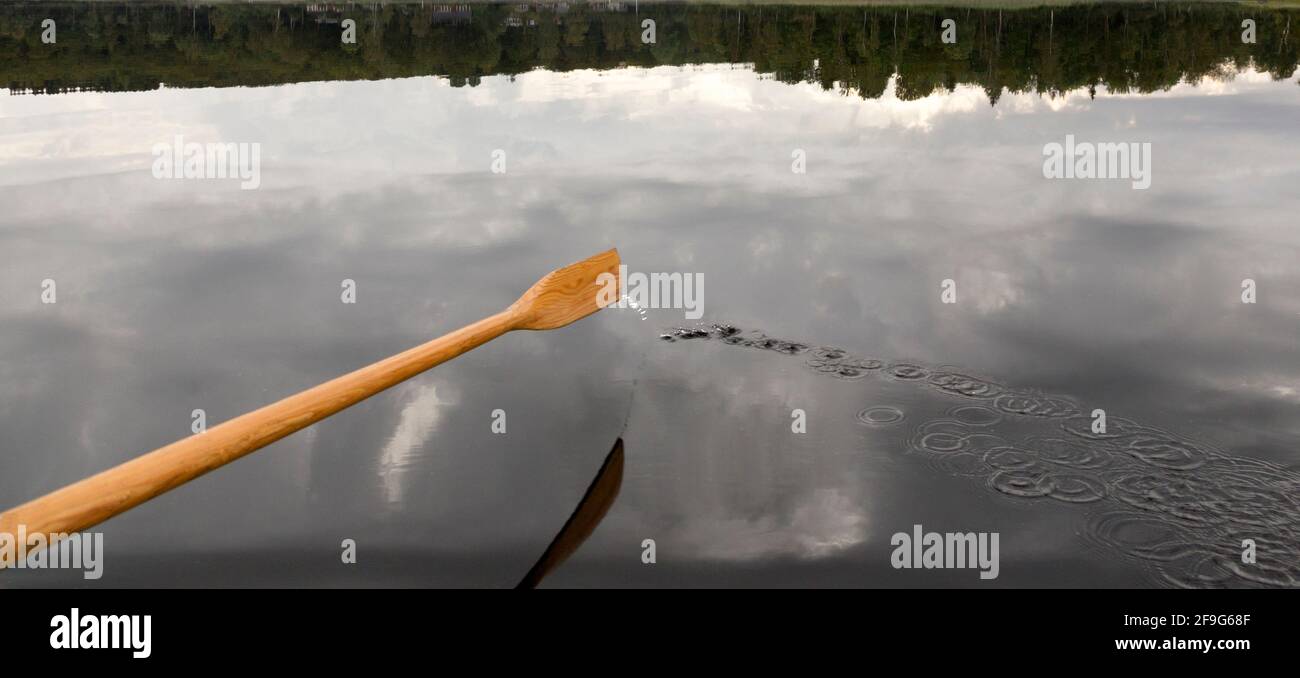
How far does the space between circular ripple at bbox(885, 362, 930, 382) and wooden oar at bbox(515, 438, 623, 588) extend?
3166mm

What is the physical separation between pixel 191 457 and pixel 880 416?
607cm

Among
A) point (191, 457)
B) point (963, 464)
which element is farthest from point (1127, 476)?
point (191, 457)

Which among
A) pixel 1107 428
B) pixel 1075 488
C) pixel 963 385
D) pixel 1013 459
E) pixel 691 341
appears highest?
pixel 691 341

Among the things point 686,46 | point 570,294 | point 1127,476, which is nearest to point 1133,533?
point 1127,476

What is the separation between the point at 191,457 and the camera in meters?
5.99

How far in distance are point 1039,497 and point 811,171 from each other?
13148 mm

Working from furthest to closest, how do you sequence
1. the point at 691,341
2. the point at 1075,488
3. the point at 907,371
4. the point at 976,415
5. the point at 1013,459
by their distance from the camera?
the point at 691,341, the point at 907,371, the point at 976,415, the point at 1013,459, the point at 1075,488

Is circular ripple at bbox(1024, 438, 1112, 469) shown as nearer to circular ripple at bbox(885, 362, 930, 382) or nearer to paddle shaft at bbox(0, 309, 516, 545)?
circular ripple at bbox(885, 362, 930, 382)

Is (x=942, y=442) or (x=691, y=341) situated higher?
(x=691, y=341)

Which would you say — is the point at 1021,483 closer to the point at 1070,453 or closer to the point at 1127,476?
the point at 1070,453

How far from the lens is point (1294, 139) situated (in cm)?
2191

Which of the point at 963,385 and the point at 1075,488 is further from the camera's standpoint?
the point at 963,385

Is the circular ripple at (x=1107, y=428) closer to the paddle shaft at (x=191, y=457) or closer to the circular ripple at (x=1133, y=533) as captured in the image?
the circular ripple at (x=1133, y=533)

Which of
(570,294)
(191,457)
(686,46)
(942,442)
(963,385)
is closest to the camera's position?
(191,457)
